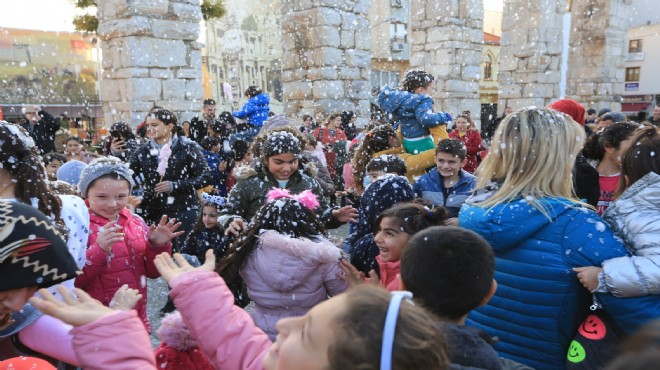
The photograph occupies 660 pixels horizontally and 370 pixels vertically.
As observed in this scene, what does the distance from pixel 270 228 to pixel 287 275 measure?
0.91 ft

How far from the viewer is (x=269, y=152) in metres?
3.24

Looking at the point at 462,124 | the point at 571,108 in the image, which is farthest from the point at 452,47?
the point at 571,108

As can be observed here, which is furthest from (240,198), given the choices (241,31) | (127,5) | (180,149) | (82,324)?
(241,31)

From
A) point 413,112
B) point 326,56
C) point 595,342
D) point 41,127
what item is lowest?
point 595,342

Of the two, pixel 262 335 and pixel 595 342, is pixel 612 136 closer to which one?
pixel 595 342

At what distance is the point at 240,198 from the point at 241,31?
23812 millimetres

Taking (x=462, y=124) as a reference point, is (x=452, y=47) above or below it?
above

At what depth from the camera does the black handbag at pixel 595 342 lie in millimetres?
1685

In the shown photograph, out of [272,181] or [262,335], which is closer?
[262,335]

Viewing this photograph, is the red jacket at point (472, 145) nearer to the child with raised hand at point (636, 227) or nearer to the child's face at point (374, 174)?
the child's face at point (374, 174)

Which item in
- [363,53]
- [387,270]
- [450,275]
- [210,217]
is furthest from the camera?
[363,53]

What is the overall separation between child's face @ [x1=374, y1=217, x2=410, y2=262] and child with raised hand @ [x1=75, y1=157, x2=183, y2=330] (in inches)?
44.2

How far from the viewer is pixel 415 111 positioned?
15.5 ft

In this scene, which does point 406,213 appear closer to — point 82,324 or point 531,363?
point 531,363
